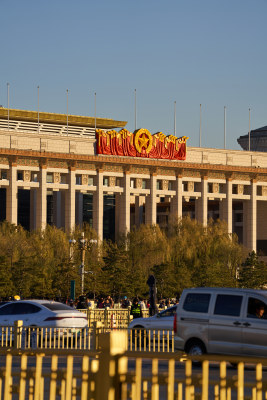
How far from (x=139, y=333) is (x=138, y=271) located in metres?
40.1

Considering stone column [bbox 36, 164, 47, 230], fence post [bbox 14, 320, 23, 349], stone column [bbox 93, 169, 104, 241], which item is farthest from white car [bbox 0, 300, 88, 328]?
stone column [bbox 93, 169, 104, 241]

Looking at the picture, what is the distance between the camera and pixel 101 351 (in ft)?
27.0

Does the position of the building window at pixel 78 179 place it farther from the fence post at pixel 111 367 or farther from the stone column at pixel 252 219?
the fence post at pixel 111 367

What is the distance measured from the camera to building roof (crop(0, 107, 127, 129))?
99062mm

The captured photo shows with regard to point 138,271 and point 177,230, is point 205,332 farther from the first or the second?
point 177,230

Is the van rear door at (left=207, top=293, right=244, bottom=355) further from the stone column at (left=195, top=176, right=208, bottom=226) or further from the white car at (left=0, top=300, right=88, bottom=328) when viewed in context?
the stone column at (left=195, top=176, right=208, bottom=226)

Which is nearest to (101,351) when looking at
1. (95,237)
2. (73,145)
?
(95,237)

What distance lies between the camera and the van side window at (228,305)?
21188 millimetres

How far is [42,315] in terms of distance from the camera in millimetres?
28750

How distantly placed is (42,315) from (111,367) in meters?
21.0

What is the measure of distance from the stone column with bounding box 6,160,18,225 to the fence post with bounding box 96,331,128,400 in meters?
71.3

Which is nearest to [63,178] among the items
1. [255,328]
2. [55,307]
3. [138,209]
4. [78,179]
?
[78,179]

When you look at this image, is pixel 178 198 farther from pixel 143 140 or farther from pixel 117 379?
pixel 117 379

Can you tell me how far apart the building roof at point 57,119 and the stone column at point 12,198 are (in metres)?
18.3
